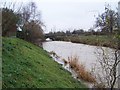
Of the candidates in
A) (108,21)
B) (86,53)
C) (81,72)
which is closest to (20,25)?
(86,53)

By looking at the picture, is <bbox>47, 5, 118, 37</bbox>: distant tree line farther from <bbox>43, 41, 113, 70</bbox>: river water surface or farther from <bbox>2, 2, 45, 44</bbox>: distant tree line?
<bbox>2, 2, 45, 44</bbox>: distant tree line

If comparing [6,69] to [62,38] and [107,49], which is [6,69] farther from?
[62,38]

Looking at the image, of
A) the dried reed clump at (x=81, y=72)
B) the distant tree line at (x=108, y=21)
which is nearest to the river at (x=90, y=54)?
the dried reed clump at (x=81, y=72)

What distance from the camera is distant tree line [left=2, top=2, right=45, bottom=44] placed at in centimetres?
1462

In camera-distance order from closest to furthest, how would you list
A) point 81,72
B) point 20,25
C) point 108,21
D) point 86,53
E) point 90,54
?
point 108,21
point 81,72
point 90,54
point 86,53
point 20,25

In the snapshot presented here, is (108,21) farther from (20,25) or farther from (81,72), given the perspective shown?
(20,25)

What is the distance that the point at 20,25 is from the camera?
2214 centimetres

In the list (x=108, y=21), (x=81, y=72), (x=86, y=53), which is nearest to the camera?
(x=108, y=21)

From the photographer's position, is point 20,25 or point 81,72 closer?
point 81,72

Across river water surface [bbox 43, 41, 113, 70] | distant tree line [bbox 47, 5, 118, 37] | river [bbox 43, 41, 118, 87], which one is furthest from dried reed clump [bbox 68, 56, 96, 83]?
distant tree line [bbox 47, 5, 118, 37]

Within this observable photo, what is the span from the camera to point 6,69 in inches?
250

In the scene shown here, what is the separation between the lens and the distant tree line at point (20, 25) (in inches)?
576

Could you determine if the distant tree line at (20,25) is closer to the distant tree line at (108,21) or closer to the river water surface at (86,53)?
the river water surface at (86,53)

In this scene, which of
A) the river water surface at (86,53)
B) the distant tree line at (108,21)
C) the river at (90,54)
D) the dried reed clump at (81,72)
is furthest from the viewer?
the dried reed clump at (81,72)
